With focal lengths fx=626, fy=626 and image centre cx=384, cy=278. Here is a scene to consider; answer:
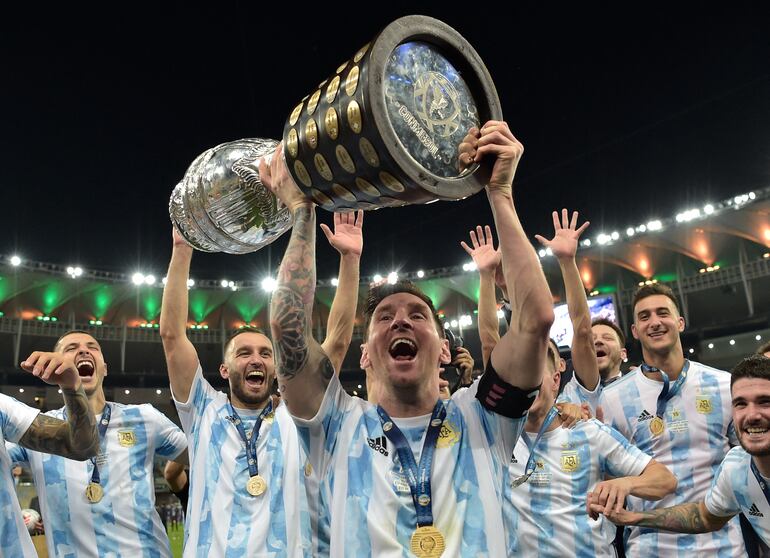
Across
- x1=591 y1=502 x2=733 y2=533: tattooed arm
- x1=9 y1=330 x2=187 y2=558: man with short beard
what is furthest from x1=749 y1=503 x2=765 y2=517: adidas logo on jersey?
x1=9 y1=330 x2=187 y2=558: man with short beard

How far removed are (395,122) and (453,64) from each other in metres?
0.40

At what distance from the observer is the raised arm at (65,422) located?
252 centimetres

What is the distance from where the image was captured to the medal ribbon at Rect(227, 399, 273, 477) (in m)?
3.22

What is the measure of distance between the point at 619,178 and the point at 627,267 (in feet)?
24.7

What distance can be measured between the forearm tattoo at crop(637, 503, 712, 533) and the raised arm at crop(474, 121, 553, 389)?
1752mm

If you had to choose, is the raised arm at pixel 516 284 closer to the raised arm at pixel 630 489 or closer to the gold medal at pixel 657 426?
the raised arm at pixel 630 489

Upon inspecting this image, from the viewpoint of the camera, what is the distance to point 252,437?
3352 mm

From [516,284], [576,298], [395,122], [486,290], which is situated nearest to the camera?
[395,122]

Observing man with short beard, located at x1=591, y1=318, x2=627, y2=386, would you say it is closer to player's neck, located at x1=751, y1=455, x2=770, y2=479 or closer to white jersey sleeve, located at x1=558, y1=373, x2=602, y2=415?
white jersey sleeve, located at x1=558, y1=373, x2=602, y2=415

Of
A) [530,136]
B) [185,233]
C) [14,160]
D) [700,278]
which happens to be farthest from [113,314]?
[185,233]

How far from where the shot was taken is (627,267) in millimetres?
27125

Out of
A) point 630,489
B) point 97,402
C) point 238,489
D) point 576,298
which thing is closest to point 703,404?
point 576,298

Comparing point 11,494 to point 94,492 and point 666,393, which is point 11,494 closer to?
point 94,492

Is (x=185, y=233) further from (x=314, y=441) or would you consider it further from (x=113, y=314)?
(x=113, y=314)
